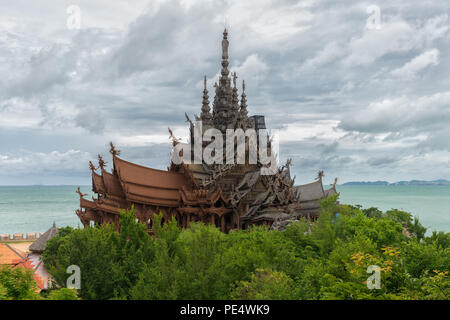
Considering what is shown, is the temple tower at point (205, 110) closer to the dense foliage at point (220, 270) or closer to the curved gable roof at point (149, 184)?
the curved gable roof at point (149, 184)

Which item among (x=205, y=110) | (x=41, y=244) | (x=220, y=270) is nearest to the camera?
(x=220, y=270)

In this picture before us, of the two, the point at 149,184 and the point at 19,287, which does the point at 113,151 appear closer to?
the point at 149,184

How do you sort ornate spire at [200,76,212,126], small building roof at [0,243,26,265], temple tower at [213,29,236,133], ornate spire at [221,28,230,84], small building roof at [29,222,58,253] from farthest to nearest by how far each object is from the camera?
ornate spire at [200,76,212,126]
ornate spire at [221,28,230,84]
temple tower at [213,29,236,133]
small building roof at [29,222,58,253]
small building roof at [0,243,26,265]

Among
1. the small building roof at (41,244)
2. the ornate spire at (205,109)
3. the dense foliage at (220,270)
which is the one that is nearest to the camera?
the dense foliage at (220,270)

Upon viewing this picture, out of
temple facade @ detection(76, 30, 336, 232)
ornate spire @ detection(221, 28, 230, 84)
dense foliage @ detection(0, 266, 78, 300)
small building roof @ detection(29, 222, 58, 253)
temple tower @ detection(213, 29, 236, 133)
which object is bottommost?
small building roof @ detection(29, 222, 58, 253)

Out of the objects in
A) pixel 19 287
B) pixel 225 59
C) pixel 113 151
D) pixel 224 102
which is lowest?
pixel 19 287

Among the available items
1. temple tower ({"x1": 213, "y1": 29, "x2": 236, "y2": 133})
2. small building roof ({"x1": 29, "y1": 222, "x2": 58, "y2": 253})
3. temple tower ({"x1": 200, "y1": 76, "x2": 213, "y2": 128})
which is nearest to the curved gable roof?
temple tower ({"x1": 213, "y1": 29, "x2": 236, "y2": 133})

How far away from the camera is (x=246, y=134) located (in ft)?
131

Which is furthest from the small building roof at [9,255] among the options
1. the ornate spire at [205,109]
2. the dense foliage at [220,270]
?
the ornate spire at [205,109]

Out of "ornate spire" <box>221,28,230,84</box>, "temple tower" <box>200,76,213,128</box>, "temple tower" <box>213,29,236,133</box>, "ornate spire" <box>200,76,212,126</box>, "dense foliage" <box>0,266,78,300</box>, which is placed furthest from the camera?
"ornate spire" <box>200,76,212,126</box>

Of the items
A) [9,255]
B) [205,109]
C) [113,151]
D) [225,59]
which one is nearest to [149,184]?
[113,151]

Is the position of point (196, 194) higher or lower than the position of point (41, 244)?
higher

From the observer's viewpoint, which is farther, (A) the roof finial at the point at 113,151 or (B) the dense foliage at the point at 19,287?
(A) the roof finial at the point at 113,151

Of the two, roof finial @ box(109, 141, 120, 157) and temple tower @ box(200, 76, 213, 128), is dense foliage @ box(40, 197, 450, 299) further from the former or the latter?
temple tower @ box(200, 76, 213, 128)
